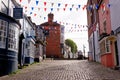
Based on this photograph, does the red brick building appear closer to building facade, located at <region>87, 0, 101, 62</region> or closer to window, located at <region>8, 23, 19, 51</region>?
building facade, located at <region>87, 0, 101, 62</region>

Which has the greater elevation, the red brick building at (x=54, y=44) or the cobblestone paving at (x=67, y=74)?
the red brick building at (x=54, y=44)

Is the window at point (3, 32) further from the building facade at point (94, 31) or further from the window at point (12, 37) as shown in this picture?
the building facade at point (94, 31)

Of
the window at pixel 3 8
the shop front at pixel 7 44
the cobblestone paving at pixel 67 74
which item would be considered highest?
the window at pixel 3 8

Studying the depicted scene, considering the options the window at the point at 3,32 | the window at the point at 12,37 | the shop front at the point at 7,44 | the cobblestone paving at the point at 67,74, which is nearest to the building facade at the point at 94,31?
the cobblestone paving at the point at 67,74

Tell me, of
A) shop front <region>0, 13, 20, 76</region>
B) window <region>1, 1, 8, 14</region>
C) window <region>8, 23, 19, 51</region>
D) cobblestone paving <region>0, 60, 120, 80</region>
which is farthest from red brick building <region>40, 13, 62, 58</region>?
shop front <region>0, 13, 20, 76</region>

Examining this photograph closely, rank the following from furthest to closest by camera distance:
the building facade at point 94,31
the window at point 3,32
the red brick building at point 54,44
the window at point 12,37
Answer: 1. the red brick building at point 54,44
2. the building facade at point 94,31
3. the window at point 12,37
4. the window at point 3,32

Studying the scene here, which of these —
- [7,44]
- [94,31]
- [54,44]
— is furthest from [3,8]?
[54,44]

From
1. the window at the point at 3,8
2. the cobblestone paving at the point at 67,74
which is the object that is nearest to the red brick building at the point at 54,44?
the window at the point at 3,8

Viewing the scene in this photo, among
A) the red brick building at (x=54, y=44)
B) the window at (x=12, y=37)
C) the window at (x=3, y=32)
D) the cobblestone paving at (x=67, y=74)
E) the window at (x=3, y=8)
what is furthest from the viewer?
the red brick building at (x=54, y=44)

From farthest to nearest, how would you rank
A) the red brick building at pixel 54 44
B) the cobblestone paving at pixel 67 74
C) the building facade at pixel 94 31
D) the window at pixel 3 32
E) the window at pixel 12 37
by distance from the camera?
the red brick building at pixel 54 44 → the building facade at pixel 94 31 → the window at pixel 12 37 → the window at pixel 3 32 → the cobblestone paving at pixel 67 74

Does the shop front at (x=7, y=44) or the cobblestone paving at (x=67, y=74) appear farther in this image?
the shop front at (x=7, y=44)

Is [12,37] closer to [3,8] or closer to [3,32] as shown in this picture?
[3,32]

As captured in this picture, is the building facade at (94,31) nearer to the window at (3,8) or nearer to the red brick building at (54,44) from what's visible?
the window at (3,8)

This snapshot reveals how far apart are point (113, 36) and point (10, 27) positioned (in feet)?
27.5
